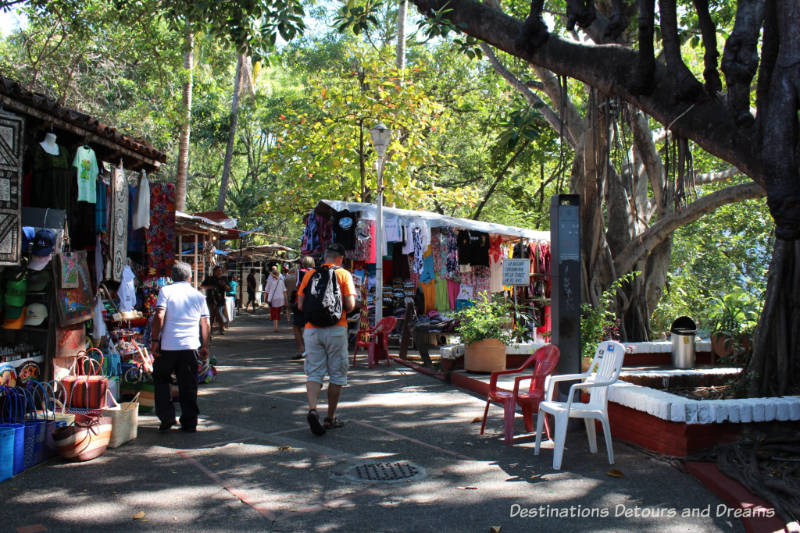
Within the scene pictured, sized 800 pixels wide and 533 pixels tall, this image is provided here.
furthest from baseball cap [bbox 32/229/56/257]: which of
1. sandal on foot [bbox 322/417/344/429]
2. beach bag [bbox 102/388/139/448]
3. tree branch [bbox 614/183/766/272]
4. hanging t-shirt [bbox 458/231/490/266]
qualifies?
hanging t-shirt [bbox 458/231/490/266]

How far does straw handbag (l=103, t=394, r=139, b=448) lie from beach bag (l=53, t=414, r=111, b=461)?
18 cm

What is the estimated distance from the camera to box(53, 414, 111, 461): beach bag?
5605mm

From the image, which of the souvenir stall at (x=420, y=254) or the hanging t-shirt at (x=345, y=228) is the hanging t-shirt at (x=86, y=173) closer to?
the souvenir stall at (x=420, y=254)

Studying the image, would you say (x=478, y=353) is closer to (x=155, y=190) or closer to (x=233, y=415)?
(x=233, y=415)

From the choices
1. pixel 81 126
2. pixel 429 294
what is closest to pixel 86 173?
pixel 81 126

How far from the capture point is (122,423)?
628 centimetres

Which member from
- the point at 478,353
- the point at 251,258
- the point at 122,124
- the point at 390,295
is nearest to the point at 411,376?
the point at 478,353

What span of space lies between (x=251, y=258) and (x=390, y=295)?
72.0 ft

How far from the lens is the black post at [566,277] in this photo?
673cm

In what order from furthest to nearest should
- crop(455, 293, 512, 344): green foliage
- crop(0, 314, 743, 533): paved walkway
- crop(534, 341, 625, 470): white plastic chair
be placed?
1. crop(455, 293, 512, 344): green foliage
2. crop(534, 341, 625, 470): white plastic chair
3. crop(0, 314, 743, 533): paved walkway

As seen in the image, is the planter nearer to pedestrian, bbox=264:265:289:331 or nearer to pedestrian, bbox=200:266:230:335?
pedestrian, bbox=200:266:230:335

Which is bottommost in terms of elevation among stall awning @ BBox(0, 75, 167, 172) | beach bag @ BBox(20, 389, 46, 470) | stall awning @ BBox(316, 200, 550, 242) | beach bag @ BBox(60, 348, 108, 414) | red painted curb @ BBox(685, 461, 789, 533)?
red painted curb @ BBox(685, 461, 789, 533)

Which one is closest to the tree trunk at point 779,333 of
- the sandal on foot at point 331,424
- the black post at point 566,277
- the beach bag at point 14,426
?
the black post at point 566,277

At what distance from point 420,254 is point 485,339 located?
13.2ft
